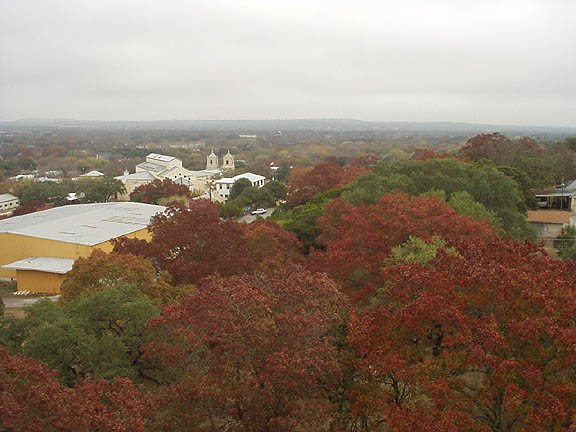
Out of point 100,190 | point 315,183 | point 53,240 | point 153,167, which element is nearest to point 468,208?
point 53,240

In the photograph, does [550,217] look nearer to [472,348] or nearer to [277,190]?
[472,348]

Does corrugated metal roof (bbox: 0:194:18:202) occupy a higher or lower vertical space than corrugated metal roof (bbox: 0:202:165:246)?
lower

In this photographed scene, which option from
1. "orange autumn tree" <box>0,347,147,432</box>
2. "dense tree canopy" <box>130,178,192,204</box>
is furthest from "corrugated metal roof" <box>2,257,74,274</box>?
"dense tree canopy" <box>130,178,192,204</box>

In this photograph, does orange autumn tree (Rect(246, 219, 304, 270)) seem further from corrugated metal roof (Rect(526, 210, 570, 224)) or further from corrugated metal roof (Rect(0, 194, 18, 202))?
corrugated metal roof (Rect(0, 194, 18, 202))

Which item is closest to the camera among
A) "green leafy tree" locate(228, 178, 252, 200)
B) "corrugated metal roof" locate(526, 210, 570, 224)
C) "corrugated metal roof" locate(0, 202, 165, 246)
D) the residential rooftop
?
"corrugated metal roof" locate(0, 202, 165, 246)

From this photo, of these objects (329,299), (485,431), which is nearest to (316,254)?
(329,299)

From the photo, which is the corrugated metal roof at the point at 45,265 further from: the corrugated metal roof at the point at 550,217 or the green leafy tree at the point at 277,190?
the green leafy tree at the point at 277,190
